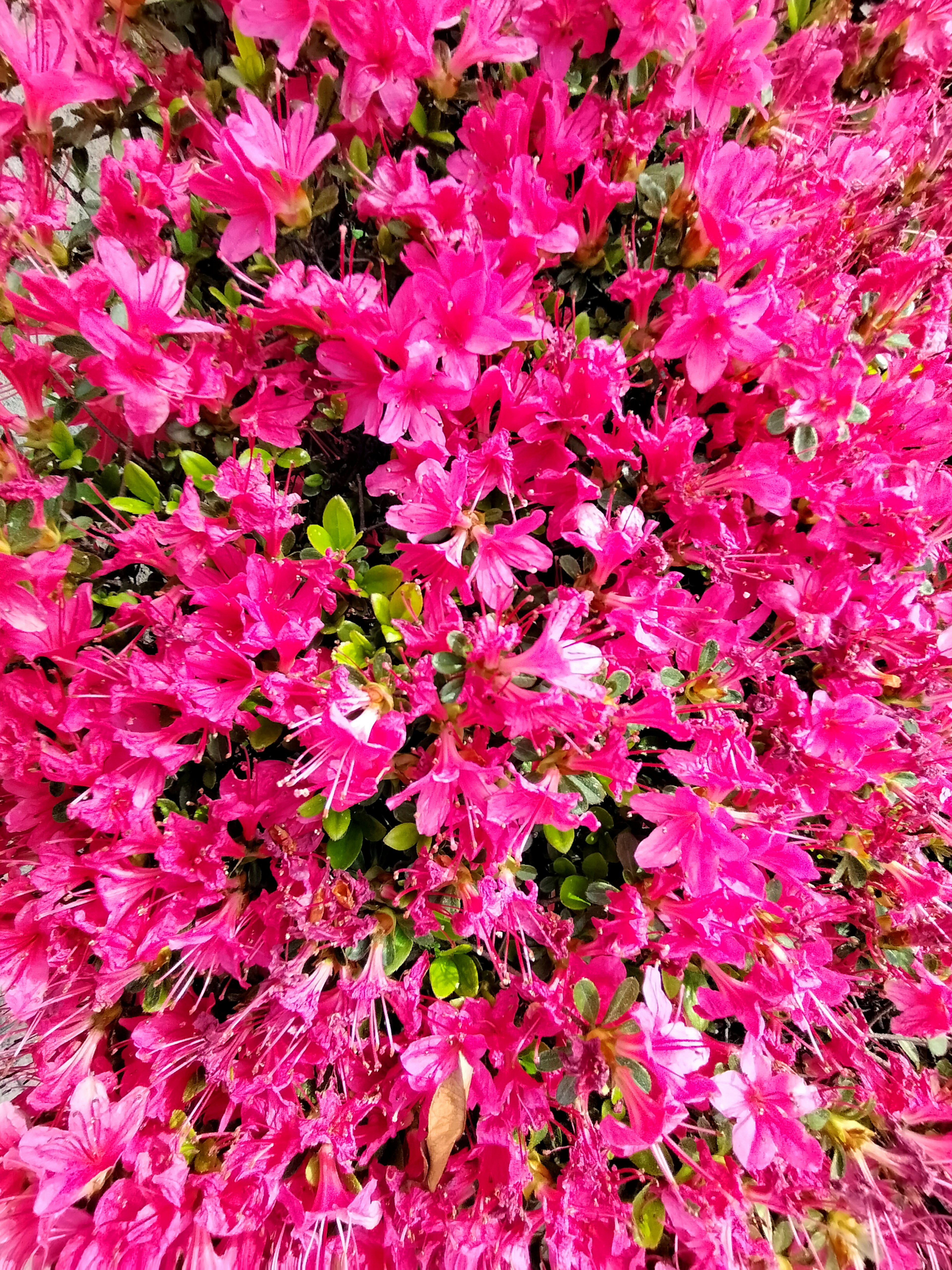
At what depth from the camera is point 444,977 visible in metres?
1.00

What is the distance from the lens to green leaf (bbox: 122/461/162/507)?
96cm

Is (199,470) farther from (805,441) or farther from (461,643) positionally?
(805,441)

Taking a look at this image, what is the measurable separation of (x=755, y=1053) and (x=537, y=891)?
13.5 inches

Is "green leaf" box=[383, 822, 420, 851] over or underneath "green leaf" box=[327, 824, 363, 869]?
over

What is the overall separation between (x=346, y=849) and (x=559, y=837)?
25 centimetres

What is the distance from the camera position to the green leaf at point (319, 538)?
922 mm

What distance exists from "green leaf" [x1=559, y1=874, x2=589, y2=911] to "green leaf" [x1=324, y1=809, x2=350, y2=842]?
318 millimetres

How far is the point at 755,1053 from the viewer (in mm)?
997

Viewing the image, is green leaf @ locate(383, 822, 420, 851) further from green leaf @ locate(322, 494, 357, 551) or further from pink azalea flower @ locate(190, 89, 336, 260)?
pink azalea flower @ locate(190, 89, 336, 260)

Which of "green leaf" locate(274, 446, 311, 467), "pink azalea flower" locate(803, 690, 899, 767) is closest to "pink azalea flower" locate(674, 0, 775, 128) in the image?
"green leaf" locate(274, 446, 311, 467)

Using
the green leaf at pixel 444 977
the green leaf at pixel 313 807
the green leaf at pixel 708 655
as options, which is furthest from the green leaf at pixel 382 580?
the green leaf at pixel 444 977

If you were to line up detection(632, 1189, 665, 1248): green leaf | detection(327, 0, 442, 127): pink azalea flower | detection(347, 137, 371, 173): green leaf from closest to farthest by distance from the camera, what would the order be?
detection(327, 0, 442, 127): pink azalea flower → detection(347, 137, 371, 173): green leaf → detection(632, 1189, 665, 1248): green leaf

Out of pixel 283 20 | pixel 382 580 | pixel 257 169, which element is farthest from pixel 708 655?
pixel 283 20

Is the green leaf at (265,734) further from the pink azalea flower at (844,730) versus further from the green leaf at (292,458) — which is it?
the pink azalea flower at (844,730)
